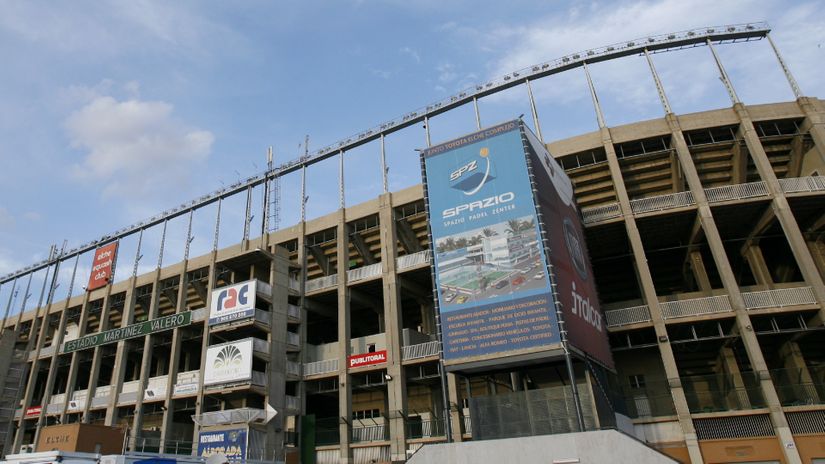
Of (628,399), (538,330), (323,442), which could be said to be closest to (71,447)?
(323,442)

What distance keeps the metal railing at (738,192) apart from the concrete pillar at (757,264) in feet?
17.1

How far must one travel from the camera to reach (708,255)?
40625mm

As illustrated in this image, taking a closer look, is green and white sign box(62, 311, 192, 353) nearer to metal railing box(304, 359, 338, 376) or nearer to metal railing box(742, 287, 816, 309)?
metal railing box(304, 359, 338, 376)

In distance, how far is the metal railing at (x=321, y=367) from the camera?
1593 inches

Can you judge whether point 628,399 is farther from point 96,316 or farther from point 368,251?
point 96,316

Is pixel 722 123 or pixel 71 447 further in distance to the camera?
pixel 722 123

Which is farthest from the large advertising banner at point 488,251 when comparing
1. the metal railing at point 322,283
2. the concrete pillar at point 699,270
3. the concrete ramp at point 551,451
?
the concrete pillar at point 699,270

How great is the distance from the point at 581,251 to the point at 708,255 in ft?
45.8

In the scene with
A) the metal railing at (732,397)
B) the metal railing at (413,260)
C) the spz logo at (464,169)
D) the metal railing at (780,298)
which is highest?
the spz logo at (464,169)

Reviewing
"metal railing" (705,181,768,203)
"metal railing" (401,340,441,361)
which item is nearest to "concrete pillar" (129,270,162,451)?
"metal railing" (401,340,441,361)

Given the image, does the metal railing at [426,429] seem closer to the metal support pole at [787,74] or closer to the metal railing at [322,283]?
the metal railing at [322,283]

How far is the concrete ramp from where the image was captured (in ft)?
71.5

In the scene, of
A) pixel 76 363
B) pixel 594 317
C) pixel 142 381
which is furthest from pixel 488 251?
pixel 76 363

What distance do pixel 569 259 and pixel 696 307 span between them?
907 cm
